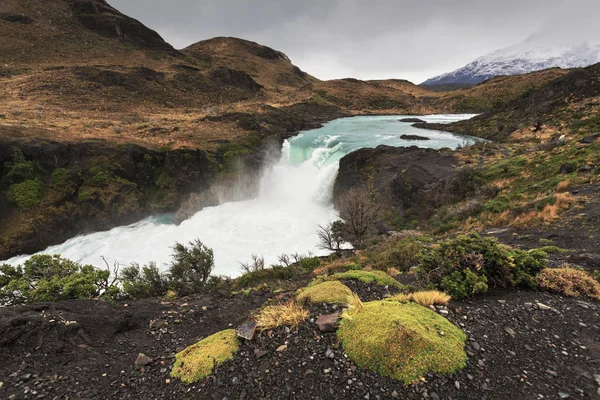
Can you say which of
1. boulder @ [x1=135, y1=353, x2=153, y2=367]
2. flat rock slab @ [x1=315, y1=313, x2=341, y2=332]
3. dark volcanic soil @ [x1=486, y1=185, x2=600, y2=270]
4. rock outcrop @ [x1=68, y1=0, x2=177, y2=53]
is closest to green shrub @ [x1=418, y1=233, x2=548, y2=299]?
flat rock slab @ [x1=315, y1=313, x2=341, y2=332]

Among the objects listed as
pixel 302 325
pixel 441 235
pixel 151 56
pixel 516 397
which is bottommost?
pixel 441 235

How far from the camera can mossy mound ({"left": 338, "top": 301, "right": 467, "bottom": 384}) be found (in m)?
3.64

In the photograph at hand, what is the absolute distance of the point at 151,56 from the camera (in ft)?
256

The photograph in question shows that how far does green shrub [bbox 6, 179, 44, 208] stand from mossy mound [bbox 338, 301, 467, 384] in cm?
3168

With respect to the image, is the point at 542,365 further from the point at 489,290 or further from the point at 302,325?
the point at 302,325

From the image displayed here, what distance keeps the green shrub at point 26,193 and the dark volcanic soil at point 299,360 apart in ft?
86.1

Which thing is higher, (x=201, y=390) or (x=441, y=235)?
(x=201, y=390)

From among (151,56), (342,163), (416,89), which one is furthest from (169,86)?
(416,89)

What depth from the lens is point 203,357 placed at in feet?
14.6

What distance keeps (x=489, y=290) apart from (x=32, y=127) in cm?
4190

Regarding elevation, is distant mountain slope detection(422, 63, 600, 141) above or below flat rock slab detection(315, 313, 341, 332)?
above

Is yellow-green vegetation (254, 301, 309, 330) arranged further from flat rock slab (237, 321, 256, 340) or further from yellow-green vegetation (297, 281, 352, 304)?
yellow-green vegetation (297, 281, 352, 304)

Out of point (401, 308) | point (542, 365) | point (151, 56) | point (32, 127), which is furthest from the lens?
point (151, 56)

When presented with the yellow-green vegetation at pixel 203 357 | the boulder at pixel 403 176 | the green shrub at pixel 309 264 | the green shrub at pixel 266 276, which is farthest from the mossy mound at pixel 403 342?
the boulder at pixel 403 176
